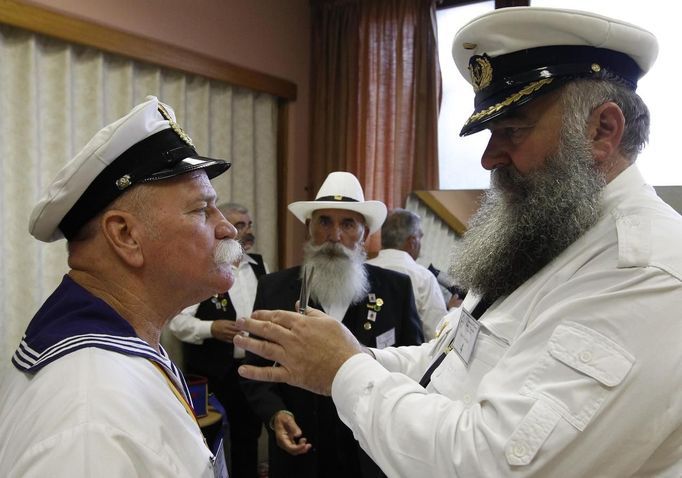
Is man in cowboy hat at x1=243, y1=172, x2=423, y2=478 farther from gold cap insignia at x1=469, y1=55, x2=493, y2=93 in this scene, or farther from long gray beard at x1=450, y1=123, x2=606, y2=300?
gold cap insignia at x1=469, y1=55, x2=493, y2=93

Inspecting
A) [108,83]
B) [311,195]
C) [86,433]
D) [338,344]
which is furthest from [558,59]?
[311,195]

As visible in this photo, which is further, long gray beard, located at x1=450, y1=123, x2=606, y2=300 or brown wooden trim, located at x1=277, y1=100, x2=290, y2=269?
brown wooden trim, located at x1=277, y1=100, x2=290, y2=269

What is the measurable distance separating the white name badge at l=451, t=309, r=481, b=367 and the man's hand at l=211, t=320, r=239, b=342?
199 centimetres

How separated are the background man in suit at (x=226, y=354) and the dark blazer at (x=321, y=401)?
0.85 meters

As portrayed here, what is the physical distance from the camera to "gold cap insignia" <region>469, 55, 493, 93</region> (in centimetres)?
121

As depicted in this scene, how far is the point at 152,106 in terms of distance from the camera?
3.79 feet

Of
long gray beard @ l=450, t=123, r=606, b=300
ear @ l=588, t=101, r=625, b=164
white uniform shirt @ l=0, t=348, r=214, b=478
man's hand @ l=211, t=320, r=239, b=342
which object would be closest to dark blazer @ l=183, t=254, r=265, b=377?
man's hand @ l=211, t=320, r=239, b=342

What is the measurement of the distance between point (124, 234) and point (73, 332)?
0.73ft

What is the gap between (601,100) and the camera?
1.09m

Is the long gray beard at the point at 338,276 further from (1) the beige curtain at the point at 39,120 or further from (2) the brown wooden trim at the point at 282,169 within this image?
(2) the brown wooden trim at the point at 282,169

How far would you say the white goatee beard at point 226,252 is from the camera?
1.21 metres

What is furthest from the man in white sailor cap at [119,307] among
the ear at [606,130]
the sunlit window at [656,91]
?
the sunlit window at [656,91]

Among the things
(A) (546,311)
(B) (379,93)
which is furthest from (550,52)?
(B) (379,93)

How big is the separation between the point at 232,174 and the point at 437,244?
4.78 feet
